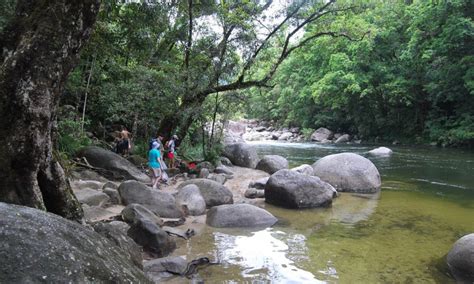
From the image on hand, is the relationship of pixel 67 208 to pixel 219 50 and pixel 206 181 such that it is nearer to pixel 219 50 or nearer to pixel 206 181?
pixel 206 181

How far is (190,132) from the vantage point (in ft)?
61.7

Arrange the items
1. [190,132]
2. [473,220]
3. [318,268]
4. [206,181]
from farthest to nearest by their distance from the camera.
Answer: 1. [190,132]
2. [206,181]
3. [473,220]
4. [318,268]

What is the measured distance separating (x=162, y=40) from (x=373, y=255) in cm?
1397

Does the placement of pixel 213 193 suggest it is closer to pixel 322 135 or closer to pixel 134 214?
pixel 134 214

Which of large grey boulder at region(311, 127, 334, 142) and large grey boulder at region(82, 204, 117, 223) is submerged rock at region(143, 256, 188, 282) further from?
large grey boulder at region(311, 127, 334, 142)

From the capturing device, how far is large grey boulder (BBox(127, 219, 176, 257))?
6.05 m

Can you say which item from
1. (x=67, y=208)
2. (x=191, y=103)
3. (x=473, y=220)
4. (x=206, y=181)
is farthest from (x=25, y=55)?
(x=191, y=103)

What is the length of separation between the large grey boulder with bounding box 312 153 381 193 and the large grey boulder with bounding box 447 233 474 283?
20.0ft

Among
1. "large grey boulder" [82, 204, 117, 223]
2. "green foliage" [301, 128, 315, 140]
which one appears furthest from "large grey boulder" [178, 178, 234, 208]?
"green foliage" [301, 128, 315, 140]

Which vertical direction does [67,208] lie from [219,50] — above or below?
below

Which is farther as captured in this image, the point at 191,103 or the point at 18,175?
the point at 191,103

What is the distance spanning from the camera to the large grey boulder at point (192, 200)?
8.80 m

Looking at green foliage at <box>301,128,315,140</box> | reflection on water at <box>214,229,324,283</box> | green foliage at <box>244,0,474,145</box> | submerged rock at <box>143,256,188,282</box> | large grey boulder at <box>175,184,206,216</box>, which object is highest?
green foliage at <box>244,0,474,145</box>

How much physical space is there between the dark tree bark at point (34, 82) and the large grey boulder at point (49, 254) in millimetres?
1085
